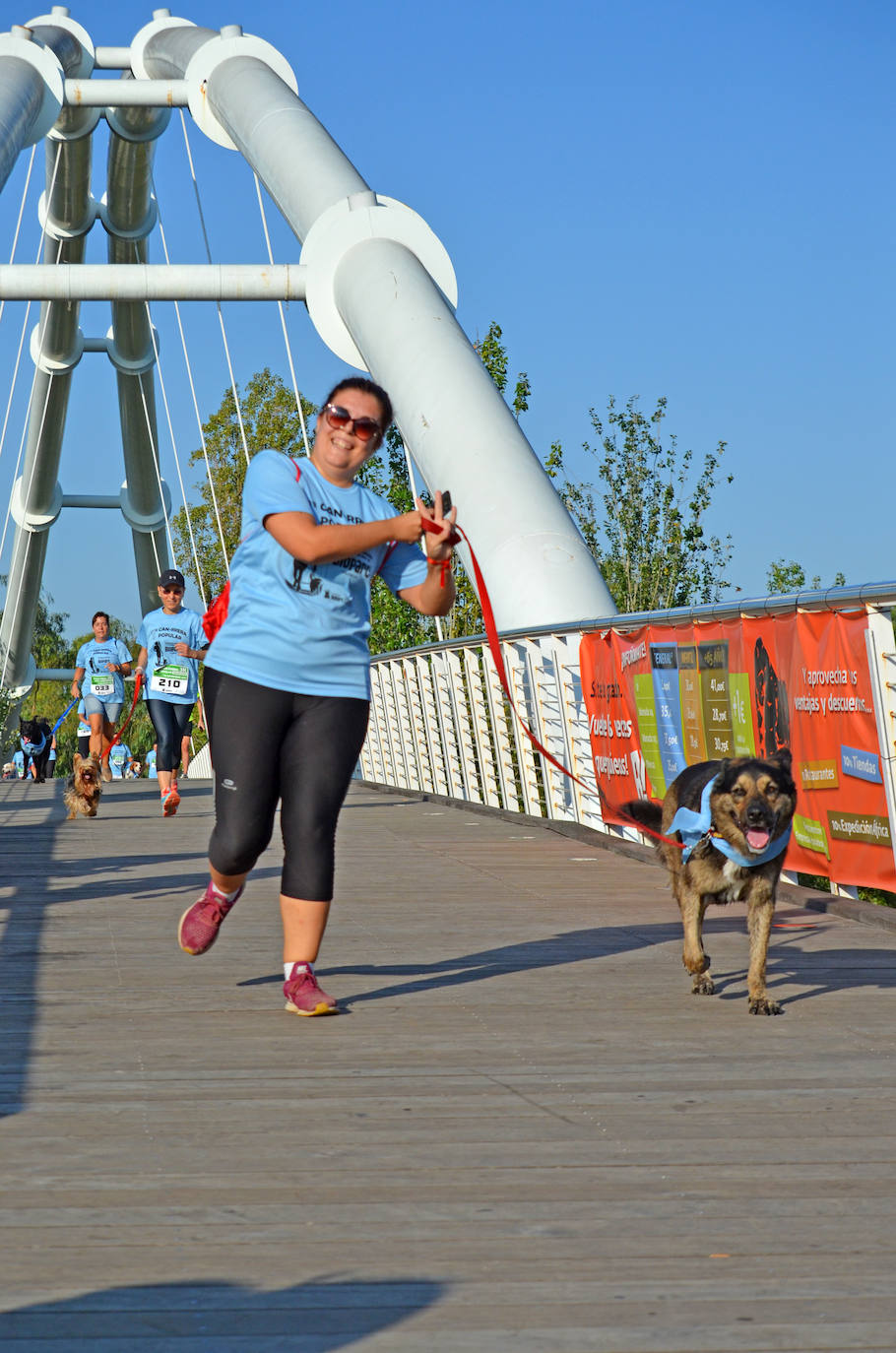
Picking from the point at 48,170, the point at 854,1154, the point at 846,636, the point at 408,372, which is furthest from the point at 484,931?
the point at 48,170

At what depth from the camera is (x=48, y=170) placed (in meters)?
32.0

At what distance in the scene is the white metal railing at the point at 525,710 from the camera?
6770 mm

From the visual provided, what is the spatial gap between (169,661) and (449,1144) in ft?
31.6

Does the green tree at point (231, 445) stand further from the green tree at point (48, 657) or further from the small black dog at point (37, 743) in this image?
the green tree at point (48, 657)

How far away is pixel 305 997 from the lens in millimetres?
4898

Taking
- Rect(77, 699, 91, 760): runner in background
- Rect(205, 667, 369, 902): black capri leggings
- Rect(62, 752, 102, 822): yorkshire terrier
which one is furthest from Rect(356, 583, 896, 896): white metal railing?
Rect(77, 699, 91, 760): runner in background

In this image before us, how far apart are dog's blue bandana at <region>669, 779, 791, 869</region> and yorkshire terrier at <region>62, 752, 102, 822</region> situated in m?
8.64

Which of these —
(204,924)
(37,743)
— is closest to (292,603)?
(204,924)

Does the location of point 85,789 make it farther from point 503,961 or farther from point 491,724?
point 503,961

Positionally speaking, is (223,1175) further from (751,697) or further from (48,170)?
(48,170)

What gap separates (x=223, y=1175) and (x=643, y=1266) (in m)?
0.87

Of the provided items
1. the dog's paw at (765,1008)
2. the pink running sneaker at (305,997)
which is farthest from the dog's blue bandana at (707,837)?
the pink running sneaker at (305,997)

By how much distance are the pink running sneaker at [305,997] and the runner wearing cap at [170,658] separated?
7777 millimetres

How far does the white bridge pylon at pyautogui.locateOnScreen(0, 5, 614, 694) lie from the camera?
14.5 meters
